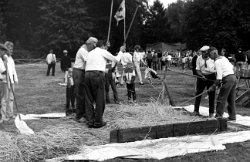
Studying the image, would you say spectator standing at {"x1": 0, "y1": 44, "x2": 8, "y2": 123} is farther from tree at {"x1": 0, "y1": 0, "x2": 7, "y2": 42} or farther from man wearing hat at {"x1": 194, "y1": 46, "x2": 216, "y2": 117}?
tree at {"x1": 0, "y1": 0, "x2": 7, "y2": 42}

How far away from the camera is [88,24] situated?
4869 cm

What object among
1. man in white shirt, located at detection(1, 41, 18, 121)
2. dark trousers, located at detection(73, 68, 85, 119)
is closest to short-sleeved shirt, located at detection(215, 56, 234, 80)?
dark trousers, located at detection(73, 68, 85, 119)

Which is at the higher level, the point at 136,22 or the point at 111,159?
the point at 136,22

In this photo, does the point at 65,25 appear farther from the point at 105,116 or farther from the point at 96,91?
the point at 96,91

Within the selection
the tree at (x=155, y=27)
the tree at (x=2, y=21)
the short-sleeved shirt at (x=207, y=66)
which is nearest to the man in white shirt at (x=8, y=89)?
the short-sleeved shirt at (x=207, y=66)

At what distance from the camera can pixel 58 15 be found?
4875cm

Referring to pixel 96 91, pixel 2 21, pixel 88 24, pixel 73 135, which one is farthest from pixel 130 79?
pixel 2 21

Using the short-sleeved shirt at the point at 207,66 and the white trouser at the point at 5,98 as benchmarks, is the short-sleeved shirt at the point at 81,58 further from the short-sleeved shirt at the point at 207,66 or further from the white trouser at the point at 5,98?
the short-sleeved shirt at the point at 207,66

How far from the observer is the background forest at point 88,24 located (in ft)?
141

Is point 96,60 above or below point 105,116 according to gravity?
above

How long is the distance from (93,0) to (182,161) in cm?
4625

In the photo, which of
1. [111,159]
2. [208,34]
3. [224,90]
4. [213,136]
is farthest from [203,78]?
[208,34]

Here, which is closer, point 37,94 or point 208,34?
point 37,94

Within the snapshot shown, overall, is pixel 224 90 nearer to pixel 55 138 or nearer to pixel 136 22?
pixel 55 138
